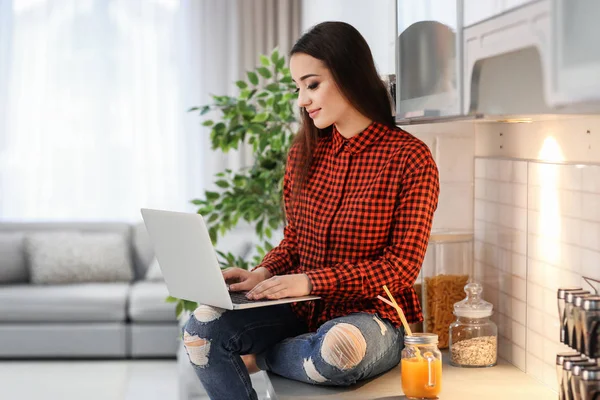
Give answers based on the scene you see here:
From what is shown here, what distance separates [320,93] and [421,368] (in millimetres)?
701

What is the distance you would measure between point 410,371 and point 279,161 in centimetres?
158

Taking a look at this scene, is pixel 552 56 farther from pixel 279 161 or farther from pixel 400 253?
pixel 279 161

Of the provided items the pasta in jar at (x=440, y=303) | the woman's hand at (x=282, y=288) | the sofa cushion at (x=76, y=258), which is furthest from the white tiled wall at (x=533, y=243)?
the sofa cushion at (x=76, y=258)

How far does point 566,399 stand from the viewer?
153 centimetres

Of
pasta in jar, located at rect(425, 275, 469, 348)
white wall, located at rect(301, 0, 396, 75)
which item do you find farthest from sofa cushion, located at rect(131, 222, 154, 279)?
pasta in jar, located at rect(425, 275, 469, 348)

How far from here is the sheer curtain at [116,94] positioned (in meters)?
5.66

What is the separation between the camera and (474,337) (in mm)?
2141

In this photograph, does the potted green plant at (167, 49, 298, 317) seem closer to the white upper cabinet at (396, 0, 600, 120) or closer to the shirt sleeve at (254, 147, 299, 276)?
the shirt sleeve at (254, 147, 299, 276)

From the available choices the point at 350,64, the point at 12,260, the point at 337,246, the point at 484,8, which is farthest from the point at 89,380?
the point at 484,8

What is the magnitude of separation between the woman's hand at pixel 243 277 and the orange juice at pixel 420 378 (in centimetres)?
47

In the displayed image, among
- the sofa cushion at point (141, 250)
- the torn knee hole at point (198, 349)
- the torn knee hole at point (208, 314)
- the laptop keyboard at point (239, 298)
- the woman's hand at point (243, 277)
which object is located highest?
the woman's hand at point (243, 277)

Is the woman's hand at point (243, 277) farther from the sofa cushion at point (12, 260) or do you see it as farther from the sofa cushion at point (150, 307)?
the sofa cushion at point (12, 260)

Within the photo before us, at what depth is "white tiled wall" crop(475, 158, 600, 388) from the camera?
1.77 m

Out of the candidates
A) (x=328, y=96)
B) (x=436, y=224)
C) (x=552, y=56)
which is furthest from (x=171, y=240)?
(x=552, y=56)
